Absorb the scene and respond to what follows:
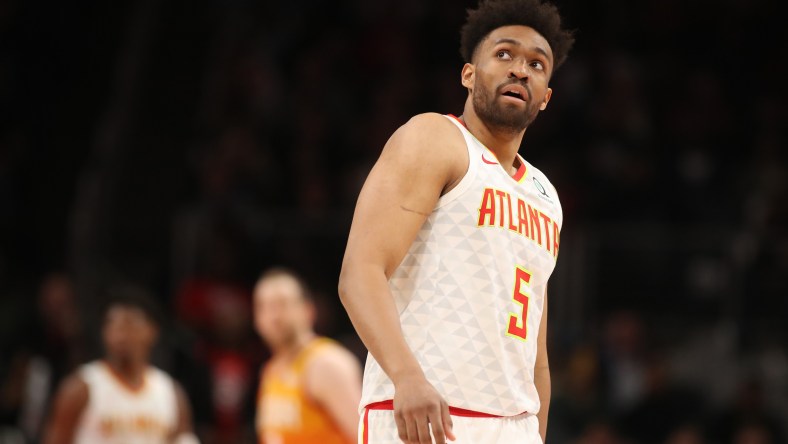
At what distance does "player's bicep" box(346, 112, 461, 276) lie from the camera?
3654 mm

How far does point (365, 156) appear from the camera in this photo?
12.1m

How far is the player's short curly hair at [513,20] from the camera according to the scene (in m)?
4.05

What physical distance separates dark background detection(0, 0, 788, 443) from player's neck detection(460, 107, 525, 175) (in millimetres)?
6191

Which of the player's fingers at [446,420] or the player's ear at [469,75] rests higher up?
the player's ear at [469,75]

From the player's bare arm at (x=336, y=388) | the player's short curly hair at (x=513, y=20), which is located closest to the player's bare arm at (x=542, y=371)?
the player's short curly hair at (x=513, y=20)

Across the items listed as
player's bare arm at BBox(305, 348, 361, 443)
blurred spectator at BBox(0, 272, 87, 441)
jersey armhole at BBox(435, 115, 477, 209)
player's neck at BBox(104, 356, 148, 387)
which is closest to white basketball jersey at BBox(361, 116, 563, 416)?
jersey armhole at BBox(435, 115, 477, 209)

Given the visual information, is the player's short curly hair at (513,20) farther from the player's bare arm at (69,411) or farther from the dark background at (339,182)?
the dark background at (339,182)

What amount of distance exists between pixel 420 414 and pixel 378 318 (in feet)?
1.07

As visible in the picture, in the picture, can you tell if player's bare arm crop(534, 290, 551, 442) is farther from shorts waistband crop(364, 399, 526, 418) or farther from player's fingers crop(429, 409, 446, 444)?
player's fingers crop(429, 409, 446, 444)

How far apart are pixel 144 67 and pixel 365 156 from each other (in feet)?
7.34

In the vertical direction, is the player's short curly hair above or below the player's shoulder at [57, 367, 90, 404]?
above

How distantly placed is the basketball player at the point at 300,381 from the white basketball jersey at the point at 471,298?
114 inches

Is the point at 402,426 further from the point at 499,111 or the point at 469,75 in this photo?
the point at 469,75

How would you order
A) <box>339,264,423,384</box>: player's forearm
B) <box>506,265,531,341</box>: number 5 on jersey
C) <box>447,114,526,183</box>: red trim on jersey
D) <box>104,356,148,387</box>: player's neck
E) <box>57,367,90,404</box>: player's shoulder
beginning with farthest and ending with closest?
<box>104,356,148,387</box>: player's neck < <box>57,367,90,404</box>: player's shoulder < <box>447,114,526,183</box>: red trim on jersey < <box>506,265,531,341</box>: number 5 on jersey < <box>339,264,423,384</box>: player's forearm
